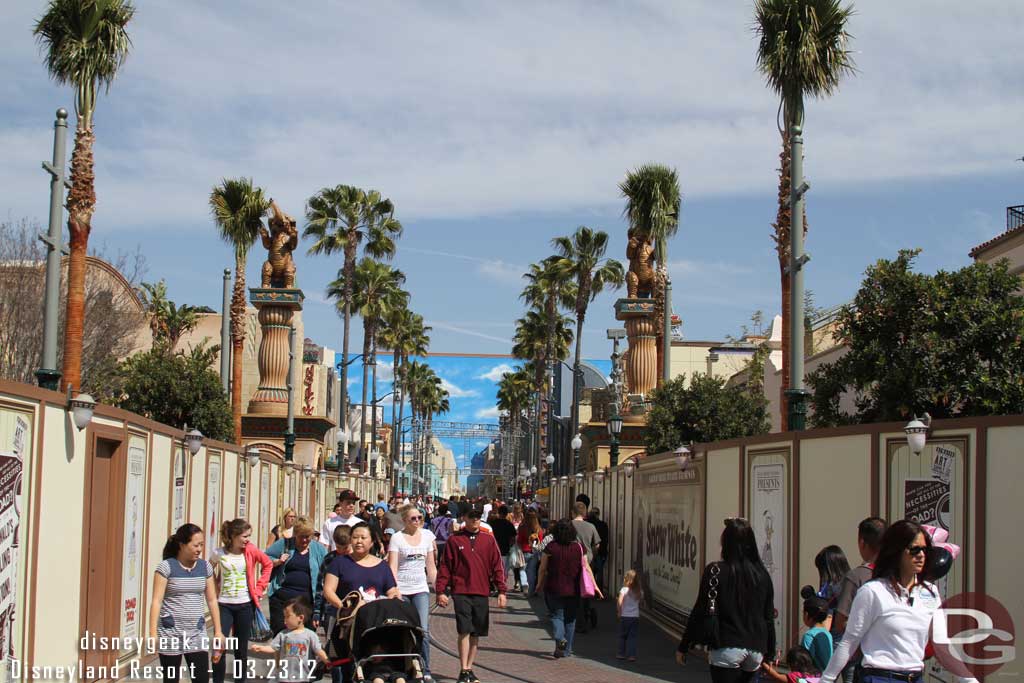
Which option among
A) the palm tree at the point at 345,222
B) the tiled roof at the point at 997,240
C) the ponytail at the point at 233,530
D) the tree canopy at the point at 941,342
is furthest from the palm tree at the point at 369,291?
the ponytail at the point at 233,530

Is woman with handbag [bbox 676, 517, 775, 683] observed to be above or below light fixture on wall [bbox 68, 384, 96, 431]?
below

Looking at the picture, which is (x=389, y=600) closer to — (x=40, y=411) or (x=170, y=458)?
(x=40, y=411)

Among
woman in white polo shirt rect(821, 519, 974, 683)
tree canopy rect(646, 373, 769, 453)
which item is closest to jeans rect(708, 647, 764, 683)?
woman in white polo shirt rect(821, 519, 974, 683)

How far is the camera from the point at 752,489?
46.5 feet

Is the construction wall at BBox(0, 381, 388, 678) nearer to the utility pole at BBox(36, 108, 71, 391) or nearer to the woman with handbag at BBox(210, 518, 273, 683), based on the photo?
the woman with handbag at BBox(210, 518, 273, 683)

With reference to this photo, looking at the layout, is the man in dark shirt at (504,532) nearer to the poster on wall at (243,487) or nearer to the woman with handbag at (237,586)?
the poster on wall at (243,487)

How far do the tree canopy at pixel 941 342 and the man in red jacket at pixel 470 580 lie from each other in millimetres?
9110

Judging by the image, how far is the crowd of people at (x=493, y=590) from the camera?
20.0ft

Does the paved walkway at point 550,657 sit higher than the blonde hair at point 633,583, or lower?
lower

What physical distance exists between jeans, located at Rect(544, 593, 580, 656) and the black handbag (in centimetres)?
752

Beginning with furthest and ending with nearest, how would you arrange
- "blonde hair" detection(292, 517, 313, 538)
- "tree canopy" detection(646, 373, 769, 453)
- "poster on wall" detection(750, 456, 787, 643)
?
"tree canopy" detection(646, 373, 769, 453)
"poster on wall" detection(750, 456, 787, 643)
"blonde hair" detection(292, 517, 313, 538)

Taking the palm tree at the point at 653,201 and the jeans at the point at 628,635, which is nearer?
the jeans at the point at 628,635

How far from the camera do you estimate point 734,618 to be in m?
7.57

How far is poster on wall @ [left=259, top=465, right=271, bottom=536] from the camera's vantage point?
22.8 meters
